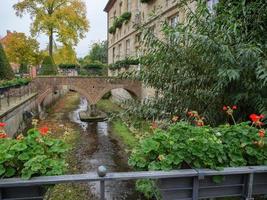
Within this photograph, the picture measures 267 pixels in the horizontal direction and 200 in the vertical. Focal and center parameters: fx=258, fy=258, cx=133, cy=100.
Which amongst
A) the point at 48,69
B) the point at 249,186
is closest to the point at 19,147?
the point at 249,186

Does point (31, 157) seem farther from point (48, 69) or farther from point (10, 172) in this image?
point (48, 69)

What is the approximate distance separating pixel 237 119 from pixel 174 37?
1.79 m

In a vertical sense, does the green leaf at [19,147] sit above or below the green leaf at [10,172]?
above

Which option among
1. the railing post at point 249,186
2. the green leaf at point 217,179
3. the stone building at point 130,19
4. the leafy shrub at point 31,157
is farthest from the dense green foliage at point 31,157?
the stone building at point 130,19

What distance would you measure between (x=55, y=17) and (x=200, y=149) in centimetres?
2547

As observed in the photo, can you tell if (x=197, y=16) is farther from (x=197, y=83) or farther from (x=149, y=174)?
(x=149, y=174)

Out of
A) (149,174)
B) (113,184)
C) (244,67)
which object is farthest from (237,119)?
(113,184)

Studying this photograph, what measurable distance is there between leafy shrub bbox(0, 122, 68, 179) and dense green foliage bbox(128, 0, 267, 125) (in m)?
2.47

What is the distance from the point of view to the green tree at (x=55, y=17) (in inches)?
995

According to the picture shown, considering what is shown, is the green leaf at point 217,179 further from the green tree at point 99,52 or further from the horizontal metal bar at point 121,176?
the green tree at point 99,52

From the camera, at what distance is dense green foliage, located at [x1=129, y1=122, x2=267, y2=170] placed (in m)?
2.73

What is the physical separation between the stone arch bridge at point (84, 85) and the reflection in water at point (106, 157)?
2608 mm

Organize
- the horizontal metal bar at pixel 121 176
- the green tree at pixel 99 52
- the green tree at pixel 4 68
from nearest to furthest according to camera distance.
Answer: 1. the horizontal metal bar at pixel 121 176
2. the green tree at pixel 4 68
3. the green tree at pixel 99 52

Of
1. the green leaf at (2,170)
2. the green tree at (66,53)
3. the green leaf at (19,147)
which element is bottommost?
the green leaf at (2,170)
